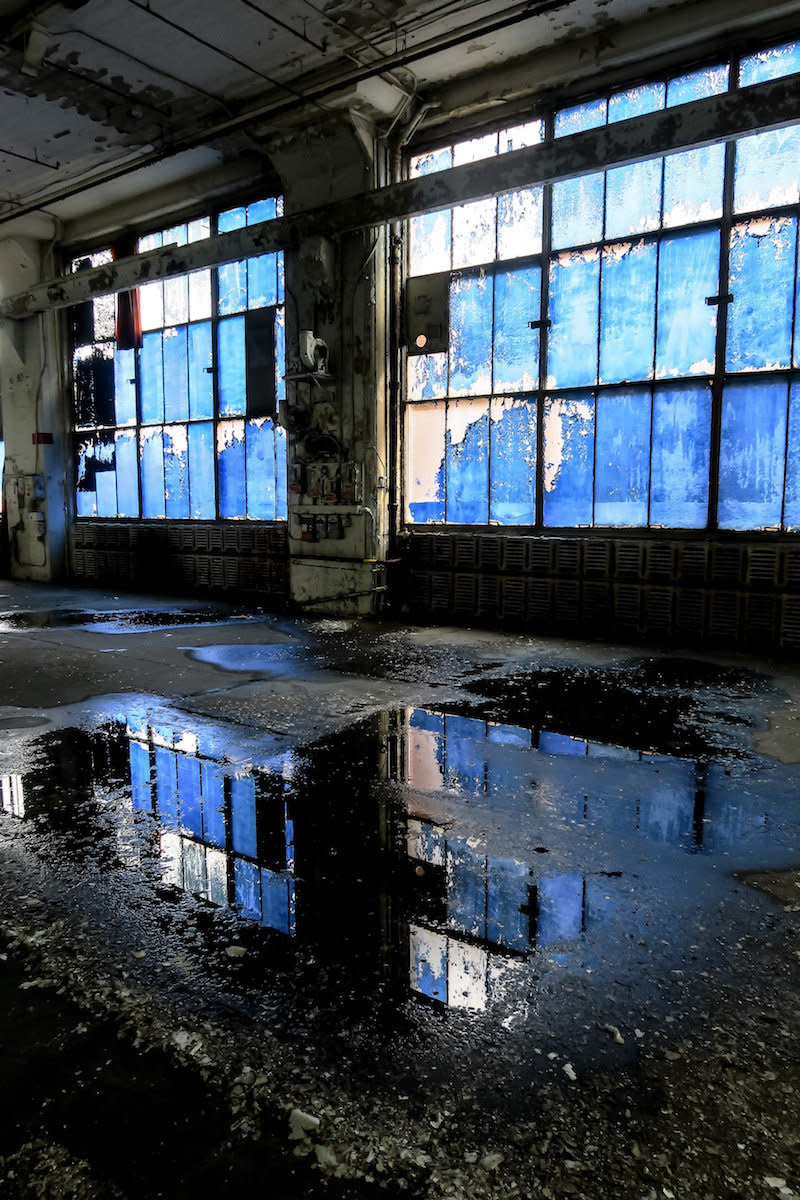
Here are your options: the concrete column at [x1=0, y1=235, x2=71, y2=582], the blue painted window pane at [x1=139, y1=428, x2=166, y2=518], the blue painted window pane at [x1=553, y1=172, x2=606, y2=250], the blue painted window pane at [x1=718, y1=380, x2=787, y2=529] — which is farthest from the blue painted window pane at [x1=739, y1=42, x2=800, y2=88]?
the concrete column at [x1=0, y1=235, x2=71, y2=582]

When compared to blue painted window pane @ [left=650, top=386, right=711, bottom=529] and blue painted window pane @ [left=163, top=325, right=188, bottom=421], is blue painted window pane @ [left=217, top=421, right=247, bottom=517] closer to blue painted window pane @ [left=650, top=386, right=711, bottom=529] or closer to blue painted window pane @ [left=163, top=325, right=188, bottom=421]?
blue painted window pane @ [left=163, top=325, right=188, bottom=421]

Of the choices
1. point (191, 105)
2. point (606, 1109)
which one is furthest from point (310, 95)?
point (606, 1109)

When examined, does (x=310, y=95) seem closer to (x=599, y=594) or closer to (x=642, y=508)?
(x=642, y=508)

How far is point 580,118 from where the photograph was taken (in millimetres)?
7730

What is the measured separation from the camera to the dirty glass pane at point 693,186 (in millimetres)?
6945

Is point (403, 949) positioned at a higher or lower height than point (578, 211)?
lower

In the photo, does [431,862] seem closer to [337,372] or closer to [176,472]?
[337,372]

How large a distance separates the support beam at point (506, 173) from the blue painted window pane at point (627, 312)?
1105 millimetres

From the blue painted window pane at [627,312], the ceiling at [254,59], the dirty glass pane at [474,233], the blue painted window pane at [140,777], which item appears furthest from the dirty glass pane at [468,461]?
the blue painted window pane at [140,777]

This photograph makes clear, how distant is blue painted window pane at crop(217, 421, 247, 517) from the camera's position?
35.2ft

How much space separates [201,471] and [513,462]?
17.1 feet

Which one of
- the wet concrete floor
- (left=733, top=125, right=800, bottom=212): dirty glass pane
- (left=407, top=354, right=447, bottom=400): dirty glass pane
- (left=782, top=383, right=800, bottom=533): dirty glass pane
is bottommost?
the wet concrete floor

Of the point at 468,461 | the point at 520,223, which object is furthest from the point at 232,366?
the point at 520,223

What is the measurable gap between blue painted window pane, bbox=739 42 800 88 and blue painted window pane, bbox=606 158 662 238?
3.16 ft
